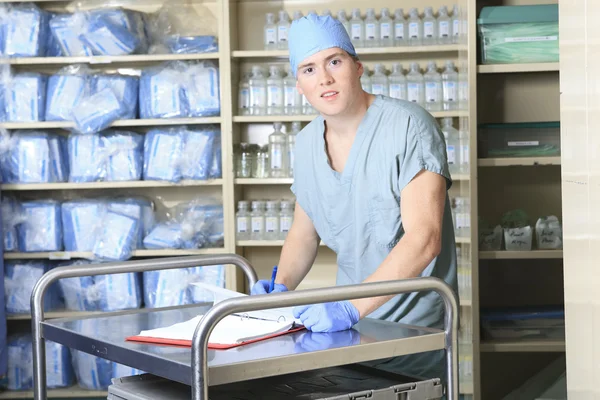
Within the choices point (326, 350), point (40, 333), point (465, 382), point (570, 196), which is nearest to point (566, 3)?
point (570, 196)

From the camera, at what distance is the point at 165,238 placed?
12.6 feet

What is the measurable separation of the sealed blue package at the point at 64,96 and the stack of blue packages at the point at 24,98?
6cm

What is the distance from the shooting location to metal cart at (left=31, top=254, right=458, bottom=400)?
1.21 meters

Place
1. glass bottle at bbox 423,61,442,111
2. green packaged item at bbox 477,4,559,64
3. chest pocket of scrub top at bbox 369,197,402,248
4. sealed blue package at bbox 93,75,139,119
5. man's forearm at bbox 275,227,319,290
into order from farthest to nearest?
1. sealed blue package at bbox 93,75,139,119
2. glass bottle at bbox 423,61,442,111
3. green packaged item at bbox 477,4,559,64
4. man's forearm at bbox 275,227,319,290
5. chest pocket of scrub top at bbox 369,197,402,248

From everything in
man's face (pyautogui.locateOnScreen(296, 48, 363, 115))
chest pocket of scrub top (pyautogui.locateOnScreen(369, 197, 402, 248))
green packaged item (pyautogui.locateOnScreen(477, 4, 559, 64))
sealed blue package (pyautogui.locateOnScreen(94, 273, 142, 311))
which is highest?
green packaged item (pyautogui.locateOnScreen(477, 4, 559, 64))

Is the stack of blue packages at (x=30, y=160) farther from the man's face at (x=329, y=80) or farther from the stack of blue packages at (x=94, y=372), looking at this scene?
the man's face at (x=329, y=80)

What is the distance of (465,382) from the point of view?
3.65 meters

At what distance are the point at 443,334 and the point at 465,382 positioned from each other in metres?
2.31

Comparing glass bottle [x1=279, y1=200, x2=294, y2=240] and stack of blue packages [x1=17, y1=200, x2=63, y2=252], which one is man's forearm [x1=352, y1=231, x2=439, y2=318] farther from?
stack of blue packages [x1=17, y1=200, x2=63, y2=252]

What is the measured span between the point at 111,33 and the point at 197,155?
27.4 inches

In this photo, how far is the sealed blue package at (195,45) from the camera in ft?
12.6

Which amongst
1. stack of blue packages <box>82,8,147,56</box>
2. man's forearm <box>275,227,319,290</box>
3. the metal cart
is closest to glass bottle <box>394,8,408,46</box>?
stack of blue packages <box>82,8,147,56</box>

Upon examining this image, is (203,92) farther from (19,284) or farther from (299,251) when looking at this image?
(299,251)

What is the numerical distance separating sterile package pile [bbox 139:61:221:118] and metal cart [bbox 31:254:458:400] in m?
2.14
